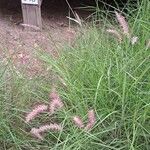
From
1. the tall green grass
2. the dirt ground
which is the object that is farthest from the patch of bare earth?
the tall green grass

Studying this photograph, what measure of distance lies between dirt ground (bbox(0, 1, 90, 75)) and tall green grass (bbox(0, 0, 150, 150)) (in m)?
0.56

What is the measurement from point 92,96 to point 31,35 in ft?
6.36

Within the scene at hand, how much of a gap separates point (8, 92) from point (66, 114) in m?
0.57

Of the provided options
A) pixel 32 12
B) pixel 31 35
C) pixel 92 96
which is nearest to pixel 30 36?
pixel 31 35

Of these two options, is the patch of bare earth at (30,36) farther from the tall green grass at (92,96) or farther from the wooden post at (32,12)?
the tall green grass at (92,96)

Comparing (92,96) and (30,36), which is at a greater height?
(92,96)

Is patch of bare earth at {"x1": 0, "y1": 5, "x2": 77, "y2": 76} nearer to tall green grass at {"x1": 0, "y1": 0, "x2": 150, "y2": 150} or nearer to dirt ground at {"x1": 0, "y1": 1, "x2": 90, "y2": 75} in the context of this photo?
dirt ground at {"x1": 0, "y1": 1, "x2": 90, "y2": 75}

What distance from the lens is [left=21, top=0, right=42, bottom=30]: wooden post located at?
4348mm

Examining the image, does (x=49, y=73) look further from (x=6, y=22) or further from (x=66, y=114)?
(x=6, y=22)

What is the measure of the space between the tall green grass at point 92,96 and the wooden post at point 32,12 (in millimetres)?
1343

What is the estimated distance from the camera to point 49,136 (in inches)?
103

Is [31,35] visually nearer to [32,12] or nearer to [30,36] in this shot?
[30,36]

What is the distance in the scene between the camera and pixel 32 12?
441 centimetres

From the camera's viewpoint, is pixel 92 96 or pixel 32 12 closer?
pixel 92 96
